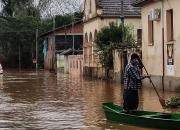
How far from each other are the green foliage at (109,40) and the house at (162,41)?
24.3ft

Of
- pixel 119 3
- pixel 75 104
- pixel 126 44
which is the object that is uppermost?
pixel 119 3

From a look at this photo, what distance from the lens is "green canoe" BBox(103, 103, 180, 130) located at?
42.8ft

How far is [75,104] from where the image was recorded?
21938 mm

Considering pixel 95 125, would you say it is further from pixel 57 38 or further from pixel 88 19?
pixel 57 38

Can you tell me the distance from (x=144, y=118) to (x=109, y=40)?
30792 mm

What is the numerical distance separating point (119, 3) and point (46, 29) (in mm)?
40901

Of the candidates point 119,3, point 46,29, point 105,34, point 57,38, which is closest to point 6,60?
point 46,29

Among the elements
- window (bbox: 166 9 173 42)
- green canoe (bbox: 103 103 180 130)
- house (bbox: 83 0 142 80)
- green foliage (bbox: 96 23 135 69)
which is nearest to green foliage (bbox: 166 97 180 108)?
green canoe (bbox: 103 103 180 130)

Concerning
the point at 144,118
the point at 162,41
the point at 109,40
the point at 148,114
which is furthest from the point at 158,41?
the point at 144,118

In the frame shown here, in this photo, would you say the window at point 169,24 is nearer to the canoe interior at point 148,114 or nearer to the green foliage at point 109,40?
the green foliage at point 109,40

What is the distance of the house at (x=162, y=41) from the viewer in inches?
1163

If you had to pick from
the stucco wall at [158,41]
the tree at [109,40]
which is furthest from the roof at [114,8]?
the stucco wall at [158,41]

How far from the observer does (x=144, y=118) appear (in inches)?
539

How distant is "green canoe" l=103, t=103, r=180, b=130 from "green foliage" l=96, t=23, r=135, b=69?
87.4 feet
